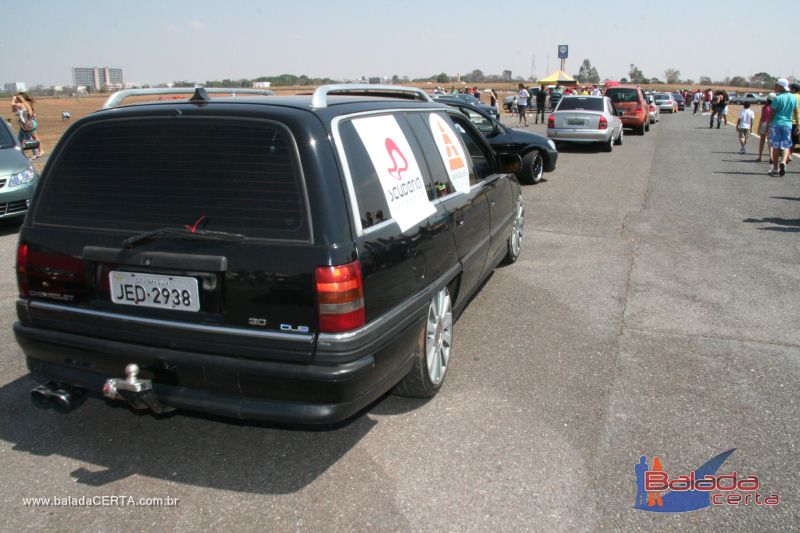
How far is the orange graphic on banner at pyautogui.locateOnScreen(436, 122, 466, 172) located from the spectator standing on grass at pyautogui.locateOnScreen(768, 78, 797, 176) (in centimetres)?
963

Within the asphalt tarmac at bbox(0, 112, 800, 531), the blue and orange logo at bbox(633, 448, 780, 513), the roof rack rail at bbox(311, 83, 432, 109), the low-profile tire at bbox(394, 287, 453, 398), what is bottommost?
the blue and orange logo at bbox(633, 448, 780, 513)

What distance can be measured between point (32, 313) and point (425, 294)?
2.05 m

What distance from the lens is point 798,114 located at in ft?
39.9

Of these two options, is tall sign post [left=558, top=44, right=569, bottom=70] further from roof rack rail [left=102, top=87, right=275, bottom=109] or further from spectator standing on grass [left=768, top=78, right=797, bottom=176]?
roof rack rail [left=102, top=87, right=275, bottom=109]

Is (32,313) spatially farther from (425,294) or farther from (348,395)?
(425,294)

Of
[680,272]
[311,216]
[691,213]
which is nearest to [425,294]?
[311,216]

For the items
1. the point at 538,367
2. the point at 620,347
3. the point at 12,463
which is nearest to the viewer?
the point at 12,463

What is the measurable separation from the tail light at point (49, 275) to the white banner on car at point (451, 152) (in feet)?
7.69

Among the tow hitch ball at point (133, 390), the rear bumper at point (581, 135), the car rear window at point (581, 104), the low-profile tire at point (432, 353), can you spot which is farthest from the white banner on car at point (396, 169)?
the car rear window at point (581, 104)

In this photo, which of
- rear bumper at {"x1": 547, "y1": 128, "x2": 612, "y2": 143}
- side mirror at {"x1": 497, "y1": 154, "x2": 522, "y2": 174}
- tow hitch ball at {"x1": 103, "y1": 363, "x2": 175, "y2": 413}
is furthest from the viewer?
rear bumper at {"x1": 547, "y1": 128, "x2": 612, "y2": 143}

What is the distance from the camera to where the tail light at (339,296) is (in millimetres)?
2770

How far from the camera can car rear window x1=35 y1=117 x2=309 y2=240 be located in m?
2.84

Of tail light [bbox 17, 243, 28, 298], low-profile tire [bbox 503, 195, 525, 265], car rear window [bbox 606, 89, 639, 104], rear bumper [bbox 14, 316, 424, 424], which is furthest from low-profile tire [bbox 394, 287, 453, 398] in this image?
car rear window [bbox 606, 89, 639, 104]

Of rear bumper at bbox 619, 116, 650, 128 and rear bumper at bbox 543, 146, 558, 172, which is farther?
rear bumper at bbox 619, 116, 650, 128
